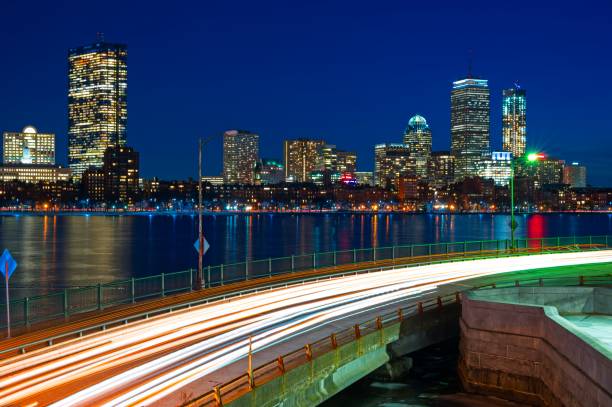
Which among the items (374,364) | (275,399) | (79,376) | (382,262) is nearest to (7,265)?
(79,376)

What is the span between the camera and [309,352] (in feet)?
65.1

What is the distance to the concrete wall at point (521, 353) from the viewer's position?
824 inches

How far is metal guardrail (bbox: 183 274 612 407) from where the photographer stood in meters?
15.8

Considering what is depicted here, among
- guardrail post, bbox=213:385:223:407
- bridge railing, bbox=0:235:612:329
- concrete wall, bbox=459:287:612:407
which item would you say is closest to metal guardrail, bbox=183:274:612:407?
guardrail post, bbox=213:385:223:407

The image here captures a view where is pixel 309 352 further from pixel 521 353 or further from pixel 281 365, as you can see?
pixel 521 353

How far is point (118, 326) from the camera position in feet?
78.9

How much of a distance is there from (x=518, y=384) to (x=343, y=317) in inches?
265

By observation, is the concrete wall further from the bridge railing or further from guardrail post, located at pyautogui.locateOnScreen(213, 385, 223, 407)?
the bridge railing

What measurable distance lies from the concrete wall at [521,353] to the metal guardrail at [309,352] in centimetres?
251

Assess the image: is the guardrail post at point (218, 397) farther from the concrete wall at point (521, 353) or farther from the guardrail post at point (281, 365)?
the concrete wall at point (521, 353)

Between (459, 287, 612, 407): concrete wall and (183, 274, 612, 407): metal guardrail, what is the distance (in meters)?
2.51

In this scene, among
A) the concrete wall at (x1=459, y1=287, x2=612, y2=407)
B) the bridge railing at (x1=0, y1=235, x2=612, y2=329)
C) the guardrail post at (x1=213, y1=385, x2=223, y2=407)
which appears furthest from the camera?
the bridge railing at (x1=0, y1=235, x2=612, y2=329)

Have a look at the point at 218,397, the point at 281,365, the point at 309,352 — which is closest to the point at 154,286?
the point at 309,352

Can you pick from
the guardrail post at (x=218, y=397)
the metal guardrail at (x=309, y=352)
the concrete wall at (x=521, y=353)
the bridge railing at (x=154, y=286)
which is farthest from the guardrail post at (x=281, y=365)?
the bridge railing at (x=154, y=286)
